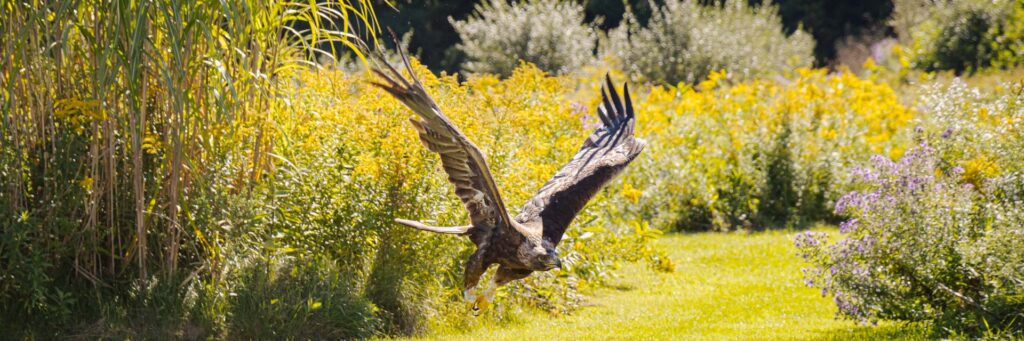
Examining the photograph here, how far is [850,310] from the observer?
17.5 ft

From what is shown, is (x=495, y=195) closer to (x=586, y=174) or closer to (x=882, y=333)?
(x=586, y=174)

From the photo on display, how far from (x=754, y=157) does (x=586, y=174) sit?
4.90 metres

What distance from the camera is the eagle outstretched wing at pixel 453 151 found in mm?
4016

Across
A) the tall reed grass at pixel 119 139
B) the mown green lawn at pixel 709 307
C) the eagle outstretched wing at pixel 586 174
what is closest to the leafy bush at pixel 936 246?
the mown green lawn at pixel 709 307

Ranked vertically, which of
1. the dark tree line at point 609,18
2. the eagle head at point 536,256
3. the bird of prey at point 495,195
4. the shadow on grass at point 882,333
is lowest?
the shadow on grass at point 882,333

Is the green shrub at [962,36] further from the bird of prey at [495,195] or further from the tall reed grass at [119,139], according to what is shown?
the tall reed grass at [119,139]

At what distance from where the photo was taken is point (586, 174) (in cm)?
556

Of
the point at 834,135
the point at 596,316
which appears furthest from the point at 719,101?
the point at 596,316

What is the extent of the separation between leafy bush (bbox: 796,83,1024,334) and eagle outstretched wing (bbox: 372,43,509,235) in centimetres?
173

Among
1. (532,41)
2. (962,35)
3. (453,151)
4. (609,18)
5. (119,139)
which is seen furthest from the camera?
(609,18)

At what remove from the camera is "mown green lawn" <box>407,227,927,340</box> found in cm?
571

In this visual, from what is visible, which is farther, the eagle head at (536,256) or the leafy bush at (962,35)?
the leafy bush at (962,35)

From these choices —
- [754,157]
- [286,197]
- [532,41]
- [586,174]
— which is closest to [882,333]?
[586,174]

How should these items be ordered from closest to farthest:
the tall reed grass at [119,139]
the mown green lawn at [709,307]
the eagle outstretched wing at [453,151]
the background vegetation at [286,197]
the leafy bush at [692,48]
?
the eagle outstretched wing at [453,151]
the tall reed grass at [119,139]
the background vegetation at [286,197]
the mown green lawn at [709,307]
the leafy bush at [692,48]
